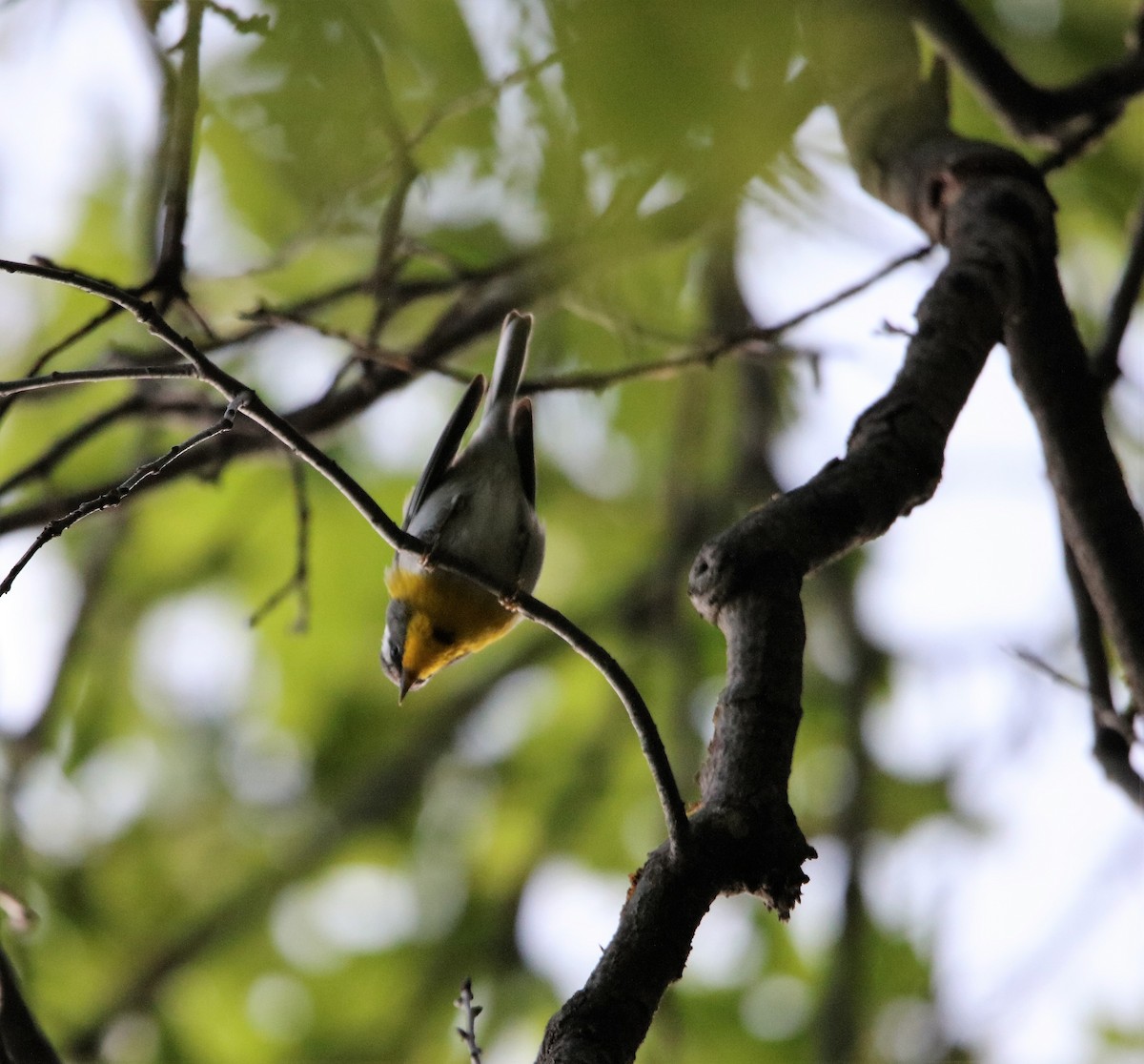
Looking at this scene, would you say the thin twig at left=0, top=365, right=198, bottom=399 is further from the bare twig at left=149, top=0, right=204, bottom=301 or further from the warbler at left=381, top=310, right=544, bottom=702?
the warbler at left=381, top=310, right=544, bottom=702

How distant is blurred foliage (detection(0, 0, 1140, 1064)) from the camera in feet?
12.4

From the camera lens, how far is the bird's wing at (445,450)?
350 cm

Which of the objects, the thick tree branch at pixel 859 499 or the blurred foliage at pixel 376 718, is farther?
the blurred foliage at pixel 376 718

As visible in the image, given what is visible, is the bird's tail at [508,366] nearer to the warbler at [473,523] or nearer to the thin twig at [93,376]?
the warbler at [473,523]

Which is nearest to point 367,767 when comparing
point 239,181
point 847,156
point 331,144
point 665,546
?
point 665,546

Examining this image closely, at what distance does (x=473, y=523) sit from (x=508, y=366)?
47cm

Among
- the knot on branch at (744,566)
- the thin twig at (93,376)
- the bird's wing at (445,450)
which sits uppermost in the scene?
the bird's wing at (445,450)

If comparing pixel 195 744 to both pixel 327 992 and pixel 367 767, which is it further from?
pixel 327 992

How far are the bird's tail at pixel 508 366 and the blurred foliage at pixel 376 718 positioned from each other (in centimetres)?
11

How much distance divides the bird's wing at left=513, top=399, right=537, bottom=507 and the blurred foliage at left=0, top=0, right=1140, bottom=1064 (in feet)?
0.71

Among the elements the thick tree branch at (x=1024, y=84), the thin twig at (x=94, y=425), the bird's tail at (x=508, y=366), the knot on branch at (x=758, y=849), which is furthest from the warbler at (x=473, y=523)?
the knot on branch at (x=758, y=849)

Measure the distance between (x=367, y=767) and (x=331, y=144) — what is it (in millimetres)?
4461

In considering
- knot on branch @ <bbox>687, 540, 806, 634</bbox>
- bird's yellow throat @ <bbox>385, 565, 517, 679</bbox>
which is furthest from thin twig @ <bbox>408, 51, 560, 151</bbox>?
bird's yellow throat @ <bbox>385, 565, 517, 679</bbox>

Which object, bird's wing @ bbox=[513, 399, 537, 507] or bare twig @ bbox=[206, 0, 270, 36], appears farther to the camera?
bird's wing @ bbox=[513, 399, 537, 507]
